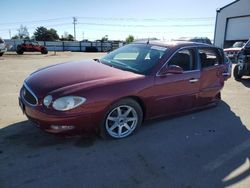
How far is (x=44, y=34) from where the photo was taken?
9169 cm

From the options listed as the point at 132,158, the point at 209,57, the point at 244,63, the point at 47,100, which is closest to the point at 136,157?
the point at 132,158

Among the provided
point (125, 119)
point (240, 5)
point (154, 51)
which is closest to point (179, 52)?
point (154, 51)

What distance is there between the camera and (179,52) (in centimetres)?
496

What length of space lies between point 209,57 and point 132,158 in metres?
3.38

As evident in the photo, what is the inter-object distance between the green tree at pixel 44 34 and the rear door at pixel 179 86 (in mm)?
90585

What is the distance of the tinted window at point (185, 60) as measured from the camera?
4938mm

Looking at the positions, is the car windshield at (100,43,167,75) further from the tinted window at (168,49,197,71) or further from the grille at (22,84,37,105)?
the grille at (22,84,37,105)

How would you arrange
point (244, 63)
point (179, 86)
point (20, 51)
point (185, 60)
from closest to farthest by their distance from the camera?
point (179, 86)
point (185, 60)
point (244, 63)
point (20, 51)

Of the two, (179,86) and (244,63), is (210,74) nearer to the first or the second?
(179,86)

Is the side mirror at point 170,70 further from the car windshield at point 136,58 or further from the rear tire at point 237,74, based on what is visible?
the rear tire at point 237,74

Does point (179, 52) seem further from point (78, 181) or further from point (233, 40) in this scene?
point (233, 40)

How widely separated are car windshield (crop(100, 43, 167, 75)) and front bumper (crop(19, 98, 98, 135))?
1.26 m

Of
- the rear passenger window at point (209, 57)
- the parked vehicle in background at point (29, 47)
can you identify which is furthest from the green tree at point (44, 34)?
the rear passenger window at point (209, 57)

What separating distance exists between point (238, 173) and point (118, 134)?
5.90ft
